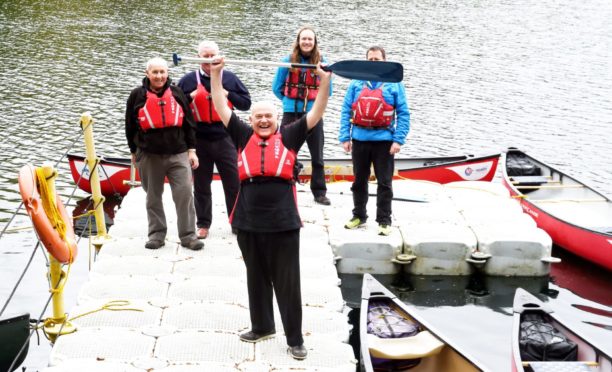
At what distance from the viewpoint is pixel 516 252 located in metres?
9.53

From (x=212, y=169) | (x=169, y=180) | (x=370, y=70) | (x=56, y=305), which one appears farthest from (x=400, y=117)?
(x=56, y=305)

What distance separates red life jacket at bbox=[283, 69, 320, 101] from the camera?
9352 mm

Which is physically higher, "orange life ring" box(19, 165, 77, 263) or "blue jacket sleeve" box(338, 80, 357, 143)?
"blue jacket sleeve" box(338, 80, 357, 143)

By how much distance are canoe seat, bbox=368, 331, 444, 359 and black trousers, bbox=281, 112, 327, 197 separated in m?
2.89

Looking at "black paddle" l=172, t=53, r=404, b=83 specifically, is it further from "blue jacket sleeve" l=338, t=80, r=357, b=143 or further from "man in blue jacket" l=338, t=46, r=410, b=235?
"blue jacket sleeve" l=338, t=80, r=357, b=143

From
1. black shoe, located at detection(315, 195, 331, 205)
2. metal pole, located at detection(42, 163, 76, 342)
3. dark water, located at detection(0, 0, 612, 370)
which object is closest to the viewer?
metal pole, located at detection(42, 163, 76, 342)

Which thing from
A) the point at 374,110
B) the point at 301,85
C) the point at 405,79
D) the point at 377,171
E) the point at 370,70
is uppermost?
the point at 370,70

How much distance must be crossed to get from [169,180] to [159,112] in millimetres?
783

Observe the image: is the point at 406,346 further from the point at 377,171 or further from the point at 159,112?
the point at 159,112

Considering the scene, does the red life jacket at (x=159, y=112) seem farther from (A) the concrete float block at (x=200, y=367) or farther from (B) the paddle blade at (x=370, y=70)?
(A) the concrete float block at (x=200, y=367)

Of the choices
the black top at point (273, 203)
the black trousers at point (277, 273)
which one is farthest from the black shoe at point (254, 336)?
the black top at point (273, 203)

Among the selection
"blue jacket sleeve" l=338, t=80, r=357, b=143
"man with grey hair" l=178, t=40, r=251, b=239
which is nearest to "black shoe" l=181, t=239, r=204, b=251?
"man with grey hair" l=178, t=40, r=251, b=239

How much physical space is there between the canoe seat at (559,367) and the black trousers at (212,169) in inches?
138

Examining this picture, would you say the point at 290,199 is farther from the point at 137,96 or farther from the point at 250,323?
the point at 137,96
